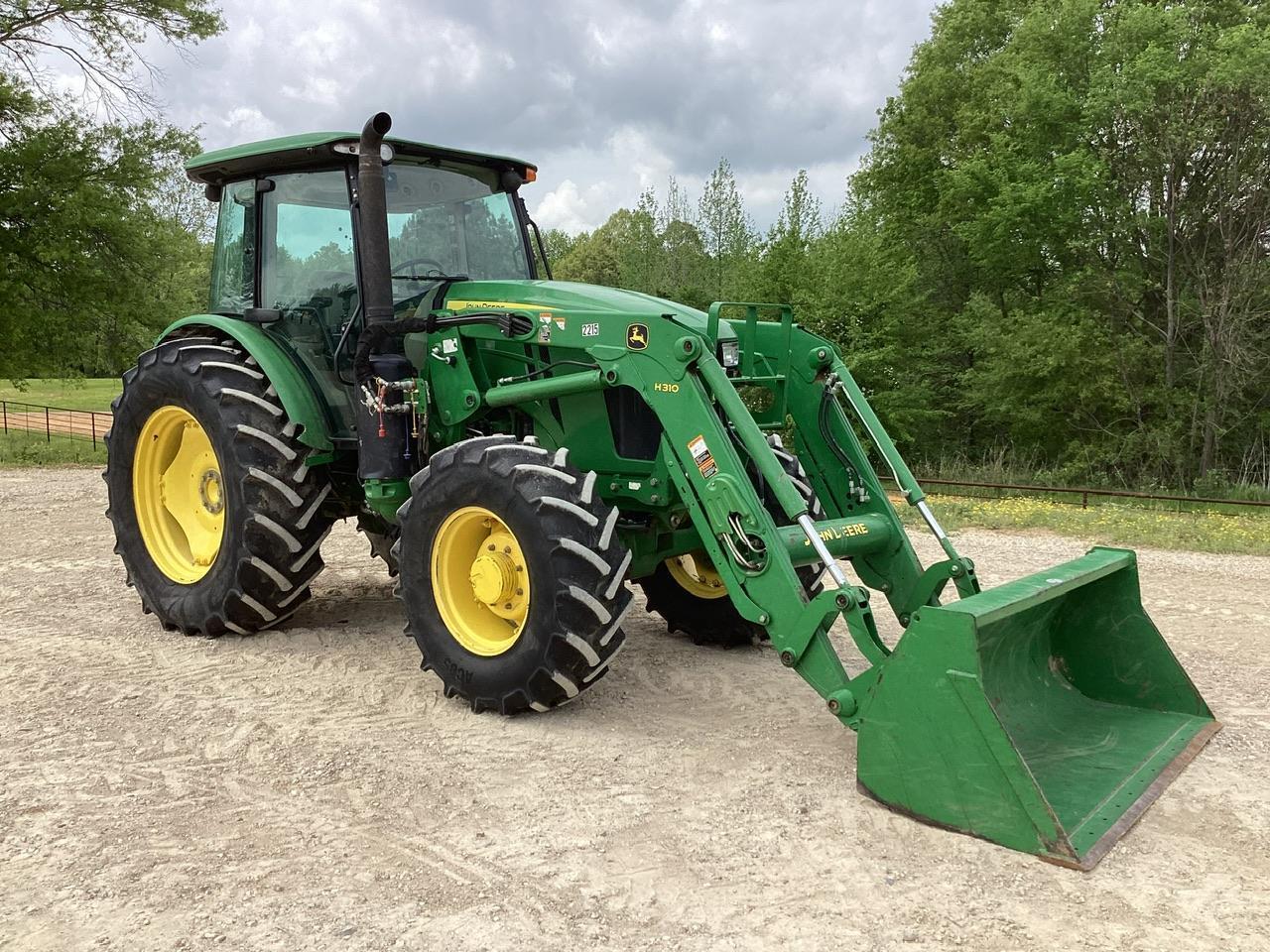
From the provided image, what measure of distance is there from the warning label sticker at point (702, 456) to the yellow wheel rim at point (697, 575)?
146cm

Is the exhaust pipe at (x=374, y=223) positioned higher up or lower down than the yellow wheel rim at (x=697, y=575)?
higher up

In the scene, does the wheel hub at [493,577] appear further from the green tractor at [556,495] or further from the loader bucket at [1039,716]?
the loader bucket at [1039,716]

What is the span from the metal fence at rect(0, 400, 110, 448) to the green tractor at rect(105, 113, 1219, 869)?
56.2 ft

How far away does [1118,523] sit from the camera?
11398mm

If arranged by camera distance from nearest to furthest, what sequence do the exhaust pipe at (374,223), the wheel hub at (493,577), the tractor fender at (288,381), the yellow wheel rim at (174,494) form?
the wheel hub at (493,577), the exhaust pipe at (374,223), the tractor fender at (288,381), the yellow wheel rim at (174,494)

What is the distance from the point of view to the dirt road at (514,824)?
9.75 ft

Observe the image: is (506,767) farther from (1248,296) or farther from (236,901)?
(1248,296)

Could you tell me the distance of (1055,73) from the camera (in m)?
22.2

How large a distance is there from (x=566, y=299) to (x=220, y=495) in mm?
2479

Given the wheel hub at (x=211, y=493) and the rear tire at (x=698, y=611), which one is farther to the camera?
the wheel hub at (x=211, y=493)

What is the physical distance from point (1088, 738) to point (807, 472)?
1799 millimetres

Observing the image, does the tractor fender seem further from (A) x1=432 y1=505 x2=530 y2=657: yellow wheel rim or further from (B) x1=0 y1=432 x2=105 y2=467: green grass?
(B) x1=0 y1=432 x2=105 y2=467: green grass

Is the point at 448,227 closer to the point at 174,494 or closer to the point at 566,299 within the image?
the point at 566,299

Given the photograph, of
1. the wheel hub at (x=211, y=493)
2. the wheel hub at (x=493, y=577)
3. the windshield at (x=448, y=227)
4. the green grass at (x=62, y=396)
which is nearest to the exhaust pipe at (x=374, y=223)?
the windshield at (x=448, y=227)
